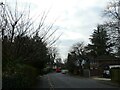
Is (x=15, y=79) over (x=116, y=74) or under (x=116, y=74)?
over

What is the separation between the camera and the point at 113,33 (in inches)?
1625

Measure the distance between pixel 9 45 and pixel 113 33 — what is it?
23651 millimetres

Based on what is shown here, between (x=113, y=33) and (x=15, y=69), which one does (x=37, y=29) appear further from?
(x=113, y=33)

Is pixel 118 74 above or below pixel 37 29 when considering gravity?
below

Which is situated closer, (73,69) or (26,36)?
(26,36)

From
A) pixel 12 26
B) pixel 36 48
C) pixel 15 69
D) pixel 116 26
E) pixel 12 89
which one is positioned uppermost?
pixel 116 26

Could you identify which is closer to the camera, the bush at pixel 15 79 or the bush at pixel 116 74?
the bush at pixel 15 79

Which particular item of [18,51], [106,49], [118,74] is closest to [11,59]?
[18,51]

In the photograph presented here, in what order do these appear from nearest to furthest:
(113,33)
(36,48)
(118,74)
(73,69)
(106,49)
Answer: (36,48), (118,74), (113,33), (73,69), (106,49)

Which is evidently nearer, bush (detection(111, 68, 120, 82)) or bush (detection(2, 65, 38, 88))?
bush (detection(2, 65, 38, 88))

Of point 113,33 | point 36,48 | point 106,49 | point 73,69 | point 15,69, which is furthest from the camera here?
point 106,49

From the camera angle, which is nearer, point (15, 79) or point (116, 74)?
point (15, 79)

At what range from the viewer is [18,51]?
2077 cm

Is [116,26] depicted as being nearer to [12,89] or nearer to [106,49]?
[12,89]
